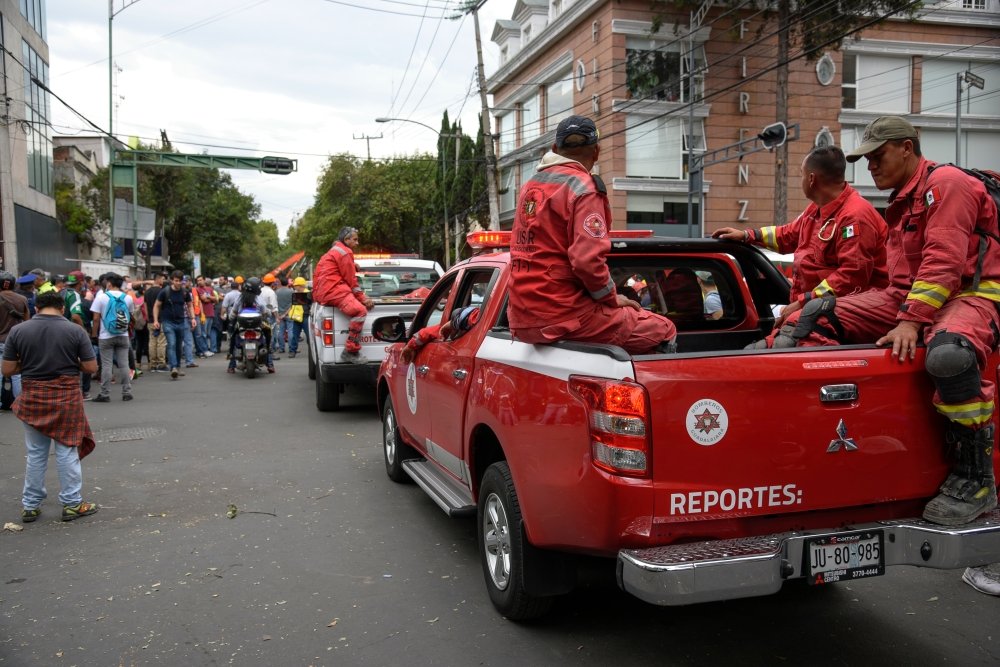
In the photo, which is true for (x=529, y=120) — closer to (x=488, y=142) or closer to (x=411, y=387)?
(x=488, y=142)

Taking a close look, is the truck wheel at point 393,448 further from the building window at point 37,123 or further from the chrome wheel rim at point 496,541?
the building window at point 37,123

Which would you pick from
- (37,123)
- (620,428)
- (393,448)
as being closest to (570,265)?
(620,428)

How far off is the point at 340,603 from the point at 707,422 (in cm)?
232

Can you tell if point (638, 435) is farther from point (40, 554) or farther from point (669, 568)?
point (40, 554)

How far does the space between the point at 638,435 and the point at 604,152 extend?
89.5 feet

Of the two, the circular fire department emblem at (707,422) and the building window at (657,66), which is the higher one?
the building window at (657,66)

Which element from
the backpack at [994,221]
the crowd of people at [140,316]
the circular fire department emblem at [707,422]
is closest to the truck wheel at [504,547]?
the circular fire department emblem at [707,422]

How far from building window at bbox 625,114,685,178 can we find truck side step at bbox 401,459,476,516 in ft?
80.7

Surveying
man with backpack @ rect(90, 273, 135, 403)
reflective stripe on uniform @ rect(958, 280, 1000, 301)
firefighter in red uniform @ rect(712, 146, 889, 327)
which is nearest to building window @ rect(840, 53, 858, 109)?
man with backpack @ rect(90, 273, 135, 403)

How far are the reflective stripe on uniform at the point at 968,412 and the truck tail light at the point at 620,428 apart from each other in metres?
1.25

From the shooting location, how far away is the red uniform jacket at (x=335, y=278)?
9328 millimetres

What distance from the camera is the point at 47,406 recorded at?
19.0ft

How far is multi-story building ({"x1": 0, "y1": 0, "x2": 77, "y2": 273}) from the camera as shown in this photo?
29.2 m

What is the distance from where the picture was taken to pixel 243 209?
173ft
